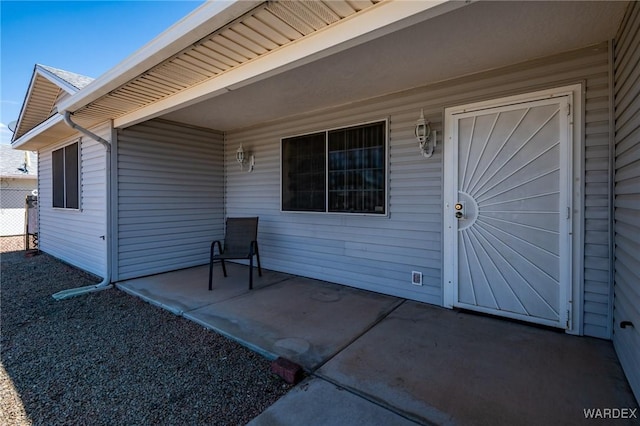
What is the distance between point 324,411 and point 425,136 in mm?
2668

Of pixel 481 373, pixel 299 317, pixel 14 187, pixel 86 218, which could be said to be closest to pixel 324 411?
pixel 481 373

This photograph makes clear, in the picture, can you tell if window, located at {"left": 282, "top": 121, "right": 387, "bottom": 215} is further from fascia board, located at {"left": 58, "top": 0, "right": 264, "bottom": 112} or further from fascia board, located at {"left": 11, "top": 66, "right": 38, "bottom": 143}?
fascia board, located at {"left": 11, "top": 66, "right": 38, "bottom": 143}

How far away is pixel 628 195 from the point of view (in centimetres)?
196

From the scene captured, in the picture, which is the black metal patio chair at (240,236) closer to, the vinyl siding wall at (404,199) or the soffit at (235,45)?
the vinyl siding wall at (404,199)

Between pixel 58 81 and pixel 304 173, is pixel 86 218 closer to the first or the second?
pixel 58 81

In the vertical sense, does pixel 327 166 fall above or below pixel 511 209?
above

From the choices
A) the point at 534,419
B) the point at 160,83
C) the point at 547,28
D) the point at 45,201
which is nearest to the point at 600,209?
the point at 547,28

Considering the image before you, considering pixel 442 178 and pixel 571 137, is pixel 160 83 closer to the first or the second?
pixel 442 178

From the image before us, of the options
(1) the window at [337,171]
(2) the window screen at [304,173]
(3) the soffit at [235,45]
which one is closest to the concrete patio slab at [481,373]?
(1) the window at [337,171]

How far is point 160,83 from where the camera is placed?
3.00 m

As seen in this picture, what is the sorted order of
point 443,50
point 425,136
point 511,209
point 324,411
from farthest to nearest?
point 425,136, point 511,209, point 443,50, point 324,411

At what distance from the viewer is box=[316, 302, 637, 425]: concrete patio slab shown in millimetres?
1646

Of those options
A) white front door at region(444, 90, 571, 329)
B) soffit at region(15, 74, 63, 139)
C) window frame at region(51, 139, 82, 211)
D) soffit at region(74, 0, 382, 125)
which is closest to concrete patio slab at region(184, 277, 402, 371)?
white front door at region(444, 90, 571, 329)

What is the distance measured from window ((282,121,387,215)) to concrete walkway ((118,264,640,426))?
1.24 m
